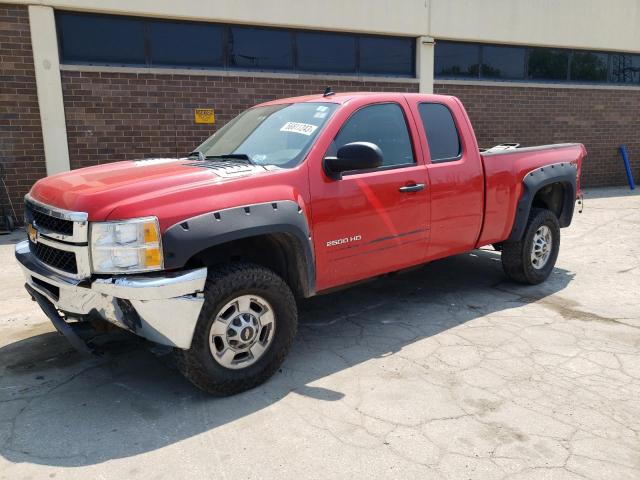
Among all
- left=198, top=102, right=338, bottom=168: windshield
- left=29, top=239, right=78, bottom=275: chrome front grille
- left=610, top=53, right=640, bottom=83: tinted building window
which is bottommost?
left=29, top=239, right=78, bottom=275: chrome front grille

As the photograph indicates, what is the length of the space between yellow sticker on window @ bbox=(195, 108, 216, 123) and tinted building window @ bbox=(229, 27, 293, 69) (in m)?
1.00

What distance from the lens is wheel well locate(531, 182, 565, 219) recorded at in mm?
6066

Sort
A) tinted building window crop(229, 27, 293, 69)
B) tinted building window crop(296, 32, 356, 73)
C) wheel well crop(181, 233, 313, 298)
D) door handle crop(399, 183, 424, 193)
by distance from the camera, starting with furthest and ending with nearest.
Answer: tinted building window crop(296, 32, 356, 73)
tinted building window crop(229, 27, 293, 69)
door handle crop(399, 183, 424, 193)
wheel well crop(181, 233, 313, 298)

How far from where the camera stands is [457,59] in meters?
12.8

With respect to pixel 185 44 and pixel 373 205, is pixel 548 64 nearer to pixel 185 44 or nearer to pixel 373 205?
pixel 185 44

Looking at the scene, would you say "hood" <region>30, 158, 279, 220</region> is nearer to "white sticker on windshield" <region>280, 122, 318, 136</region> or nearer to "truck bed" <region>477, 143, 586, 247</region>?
"white sticker on windshield" <region>280, 122, 318, 136</region>

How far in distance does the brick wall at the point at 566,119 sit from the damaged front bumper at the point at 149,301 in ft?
34.9

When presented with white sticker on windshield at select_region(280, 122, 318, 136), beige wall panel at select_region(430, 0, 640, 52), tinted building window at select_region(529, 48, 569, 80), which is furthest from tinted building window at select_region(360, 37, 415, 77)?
white sticker on windshield at select_region(280, 122, 318, 136)

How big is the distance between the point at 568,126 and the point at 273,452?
1402cm

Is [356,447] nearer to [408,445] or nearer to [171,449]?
[408,445]

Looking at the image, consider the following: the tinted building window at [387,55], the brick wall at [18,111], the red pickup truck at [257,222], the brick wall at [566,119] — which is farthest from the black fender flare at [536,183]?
the brick wall at [18,111]

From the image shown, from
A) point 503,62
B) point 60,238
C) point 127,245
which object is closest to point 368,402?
point 127,245

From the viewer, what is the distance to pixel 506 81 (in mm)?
13414

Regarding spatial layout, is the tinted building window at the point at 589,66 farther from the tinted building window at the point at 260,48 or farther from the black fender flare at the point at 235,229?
the black fender flare at the point at 235,229
